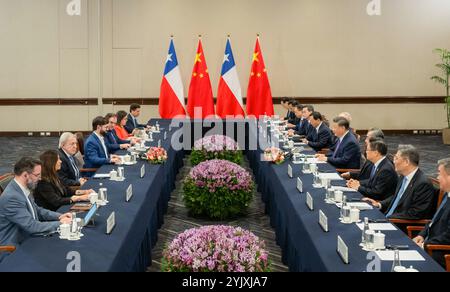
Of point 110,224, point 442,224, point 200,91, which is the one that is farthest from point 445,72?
point 110,224

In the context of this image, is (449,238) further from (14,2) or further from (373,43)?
(14,2)

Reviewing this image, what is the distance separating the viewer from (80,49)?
1430 centimetres

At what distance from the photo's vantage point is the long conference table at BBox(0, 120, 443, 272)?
401cm

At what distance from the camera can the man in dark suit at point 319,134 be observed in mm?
9469

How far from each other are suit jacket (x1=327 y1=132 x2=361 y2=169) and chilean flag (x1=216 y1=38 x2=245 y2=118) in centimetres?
508

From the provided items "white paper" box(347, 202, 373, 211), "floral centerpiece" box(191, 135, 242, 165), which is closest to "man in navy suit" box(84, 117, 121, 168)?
"floral centerpiece" box(191, 135, 242, 165)

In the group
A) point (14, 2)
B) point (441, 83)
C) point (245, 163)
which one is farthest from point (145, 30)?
point (441, 83)

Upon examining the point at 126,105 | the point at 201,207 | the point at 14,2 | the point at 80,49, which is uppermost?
the point at 14,2

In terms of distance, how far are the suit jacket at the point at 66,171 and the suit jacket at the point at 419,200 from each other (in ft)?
10.8

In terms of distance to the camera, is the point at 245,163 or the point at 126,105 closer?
the point at 245,163

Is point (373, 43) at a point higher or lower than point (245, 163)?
higher

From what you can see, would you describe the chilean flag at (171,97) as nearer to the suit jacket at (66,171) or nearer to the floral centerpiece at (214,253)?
the suit jacket at (66,171)
